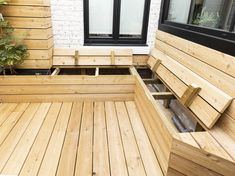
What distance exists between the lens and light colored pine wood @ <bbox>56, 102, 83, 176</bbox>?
1.58 meters

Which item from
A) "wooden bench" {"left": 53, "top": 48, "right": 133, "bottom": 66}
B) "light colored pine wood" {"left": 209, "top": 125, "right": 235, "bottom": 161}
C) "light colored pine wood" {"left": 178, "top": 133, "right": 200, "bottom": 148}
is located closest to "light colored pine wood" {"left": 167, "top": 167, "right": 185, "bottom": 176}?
"light colored pine wood" {"left": 178, "top": 133, "right": 200, "bottom": 148}

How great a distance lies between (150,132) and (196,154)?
0.68 metres

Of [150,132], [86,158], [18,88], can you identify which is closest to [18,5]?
[18,88]

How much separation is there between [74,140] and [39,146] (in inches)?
12.3

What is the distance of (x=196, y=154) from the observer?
129 centimetres

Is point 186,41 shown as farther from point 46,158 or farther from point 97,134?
point 46,158

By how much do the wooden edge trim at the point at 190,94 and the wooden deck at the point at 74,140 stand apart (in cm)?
52

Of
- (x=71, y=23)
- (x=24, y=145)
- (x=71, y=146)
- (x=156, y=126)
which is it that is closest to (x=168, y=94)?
(x=156, y=126)

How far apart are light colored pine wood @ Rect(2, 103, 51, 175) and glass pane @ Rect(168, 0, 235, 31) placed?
196cm

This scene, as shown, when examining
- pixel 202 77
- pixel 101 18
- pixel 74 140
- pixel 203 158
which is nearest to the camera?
pixel 203 158

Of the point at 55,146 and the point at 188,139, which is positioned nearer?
the point at 188,139

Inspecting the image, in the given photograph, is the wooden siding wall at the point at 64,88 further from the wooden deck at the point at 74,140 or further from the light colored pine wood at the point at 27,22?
the light colored pine wood at the point at 27,22

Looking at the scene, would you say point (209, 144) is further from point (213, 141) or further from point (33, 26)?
point (33, 26)

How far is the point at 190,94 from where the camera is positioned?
5.72ft
